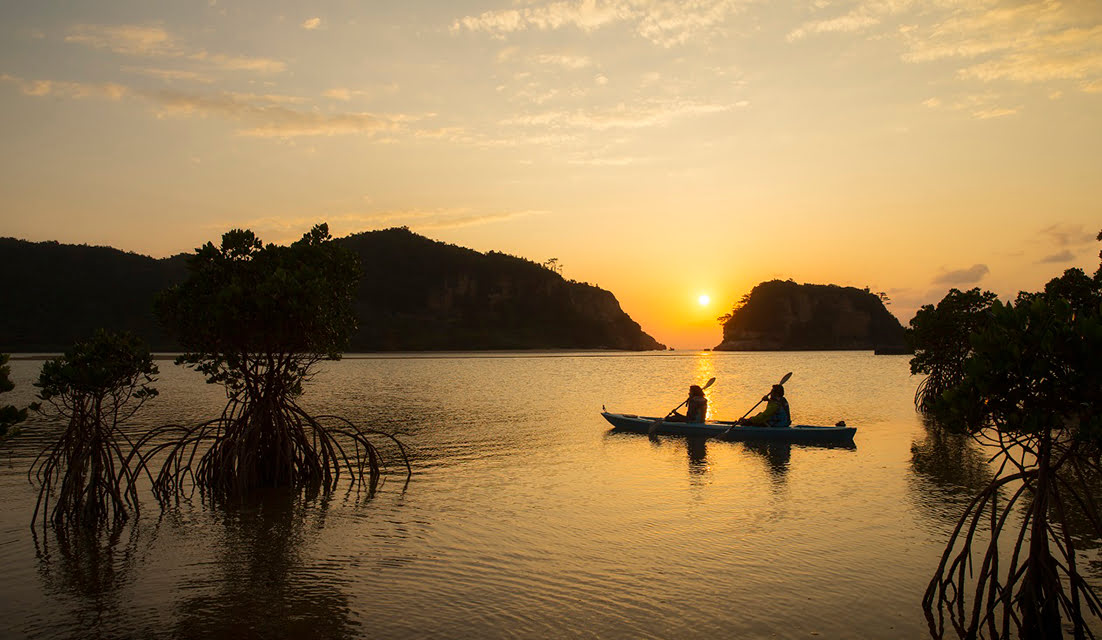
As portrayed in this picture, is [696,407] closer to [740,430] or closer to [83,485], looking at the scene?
[740,430]

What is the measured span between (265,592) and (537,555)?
4471mm

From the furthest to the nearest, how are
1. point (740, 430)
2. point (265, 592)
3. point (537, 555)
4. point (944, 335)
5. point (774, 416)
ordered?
1. point (944, 335)
2. point (740, 430)
3. point (774, 416)
4. point (537, 555)
5. point (265, 592)

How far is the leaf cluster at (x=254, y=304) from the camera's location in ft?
57.1

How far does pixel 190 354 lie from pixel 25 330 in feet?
467

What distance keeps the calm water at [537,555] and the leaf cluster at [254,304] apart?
3769 millimetres

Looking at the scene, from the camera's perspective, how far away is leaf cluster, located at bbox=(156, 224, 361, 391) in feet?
57.1

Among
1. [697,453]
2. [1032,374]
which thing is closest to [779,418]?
[697,453]

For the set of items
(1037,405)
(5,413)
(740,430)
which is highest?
(1037,405)

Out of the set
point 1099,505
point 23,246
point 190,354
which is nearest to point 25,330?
point 23,246

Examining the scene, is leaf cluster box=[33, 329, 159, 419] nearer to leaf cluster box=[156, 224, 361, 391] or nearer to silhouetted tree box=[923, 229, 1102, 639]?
leaf cluster box=[156, 224, 361, 391]

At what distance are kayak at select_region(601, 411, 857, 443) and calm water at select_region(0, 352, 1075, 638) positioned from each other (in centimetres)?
206

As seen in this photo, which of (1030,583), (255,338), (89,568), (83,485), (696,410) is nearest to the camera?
(1030,583)

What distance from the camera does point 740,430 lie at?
1109 inches

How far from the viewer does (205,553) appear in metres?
Result: 13.0
